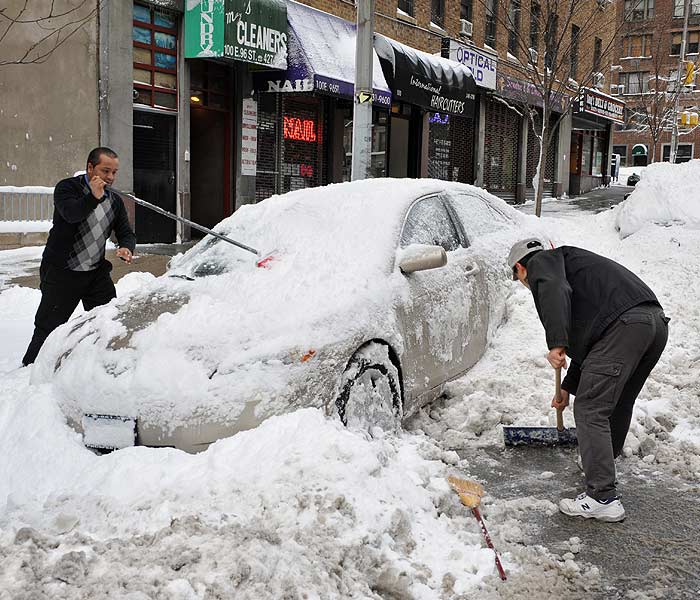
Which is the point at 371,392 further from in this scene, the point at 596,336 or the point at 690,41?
the point at 690,41

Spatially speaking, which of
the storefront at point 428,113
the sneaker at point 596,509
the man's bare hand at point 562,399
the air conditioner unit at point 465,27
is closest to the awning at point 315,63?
the storefront at point 428,113

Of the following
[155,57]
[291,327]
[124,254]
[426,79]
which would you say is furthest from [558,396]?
[426,79]

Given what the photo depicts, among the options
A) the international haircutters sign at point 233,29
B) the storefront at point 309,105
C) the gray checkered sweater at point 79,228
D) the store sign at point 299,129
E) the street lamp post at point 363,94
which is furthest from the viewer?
the store sign at point 299,129

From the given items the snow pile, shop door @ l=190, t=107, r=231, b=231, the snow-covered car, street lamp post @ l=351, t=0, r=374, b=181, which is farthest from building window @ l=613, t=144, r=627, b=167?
the snow-covered car

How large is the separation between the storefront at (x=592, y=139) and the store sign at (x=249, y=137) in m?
16.0

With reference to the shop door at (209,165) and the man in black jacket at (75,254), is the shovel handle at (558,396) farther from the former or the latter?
the shop door at (209,165)

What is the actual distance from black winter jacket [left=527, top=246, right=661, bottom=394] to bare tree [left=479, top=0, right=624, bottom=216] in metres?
10.8

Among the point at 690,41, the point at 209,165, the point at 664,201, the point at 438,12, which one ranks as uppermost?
the point at 690,41

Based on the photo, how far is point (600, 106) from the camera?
29.9m

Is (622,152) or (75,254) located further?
(622,152)

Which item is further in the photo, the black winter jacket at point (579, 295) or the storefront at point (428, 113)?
the storefront at point (428, 113)

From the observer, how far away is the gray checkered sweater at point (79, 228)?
18.7 ft

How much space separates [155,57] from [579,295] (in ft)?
36.6

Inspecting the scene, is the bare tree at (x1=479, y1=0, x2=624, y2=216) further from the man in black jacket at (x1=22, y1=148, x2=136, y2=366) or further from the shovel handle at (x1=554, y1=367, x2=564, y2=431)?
the shovel handle at (x1=554, y1=367, x2=564, y2=431)
